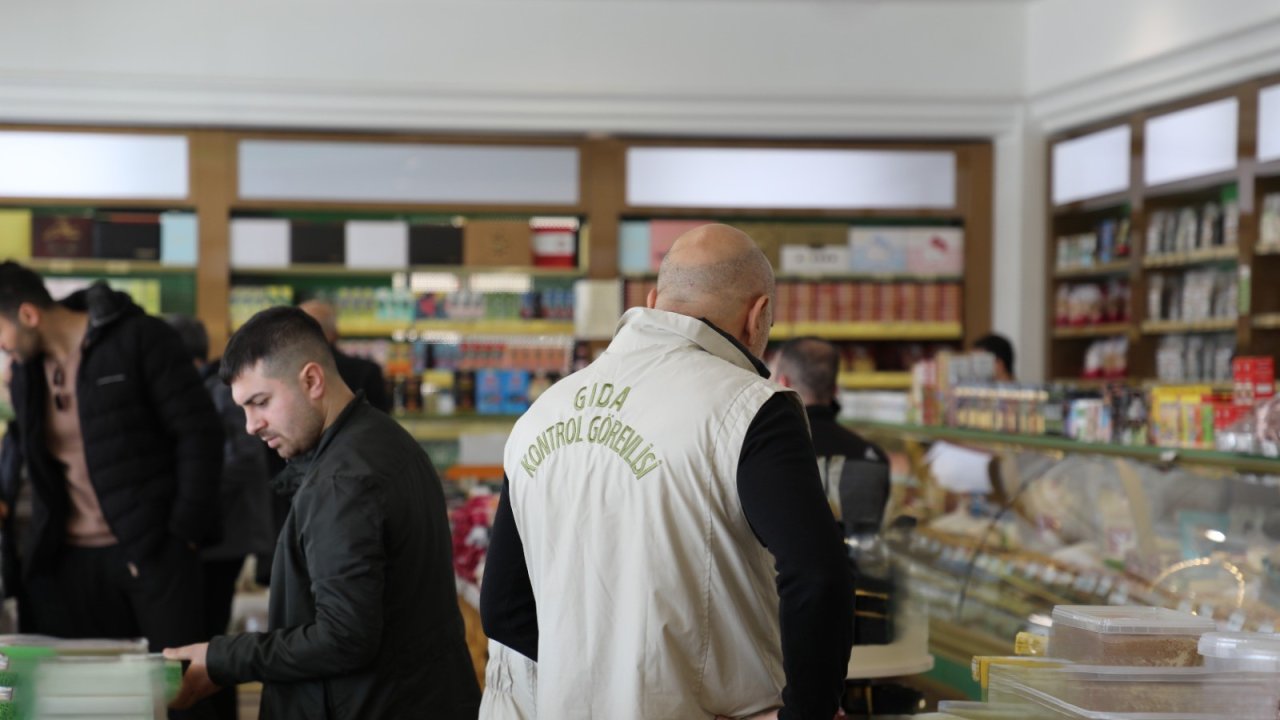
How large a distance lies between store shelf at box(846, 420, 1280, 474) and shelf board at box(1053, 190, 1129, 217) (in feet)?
6.44

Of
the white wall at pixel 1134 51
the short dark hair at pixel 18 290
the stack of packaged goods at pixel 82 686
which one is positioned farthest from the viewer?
the white wall at pixel 1134 51

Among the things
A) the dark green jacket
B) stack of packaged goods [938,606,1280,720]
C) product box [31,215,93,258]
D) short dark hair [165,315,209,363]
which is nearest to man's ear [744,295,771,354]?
stack of packaged goods [938,606,1280,720]

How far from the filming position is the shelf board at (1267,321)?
239 inches

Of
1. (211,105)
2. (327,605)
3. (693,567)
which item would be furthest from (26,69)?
(693,567)

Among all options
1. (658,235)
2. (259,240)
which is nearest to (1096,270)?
(658,235)

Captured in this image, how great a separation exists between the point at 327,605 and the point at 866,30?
5904 mm

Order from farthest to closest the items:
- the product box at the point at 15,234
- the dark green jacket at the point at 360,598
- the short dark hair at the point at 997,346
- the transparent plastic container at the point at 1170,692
A: the product box at the point at 15,234, the short dark hair at the point at 997,346, the dark green jacket at the point at 360,598, the transparent plastic container at the point at 1170,692

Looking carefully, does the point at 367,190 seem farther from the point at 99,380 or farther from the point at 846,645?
the point at 846,645

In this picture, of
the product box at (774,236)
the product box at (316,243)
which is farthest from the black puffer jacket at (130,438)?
the product box at (774,236)

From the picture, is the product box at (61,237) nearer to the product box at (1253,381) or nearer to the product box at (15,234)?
the product box at (15,234)

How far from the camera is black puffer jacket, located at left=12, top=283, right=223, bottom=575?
12.2 ft

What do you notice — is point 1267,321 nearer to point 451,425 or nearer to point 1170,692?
point 451,425

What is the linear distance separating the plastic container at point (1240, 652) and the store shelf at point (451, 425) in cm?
549

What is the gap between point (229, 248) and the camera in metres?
7.41
